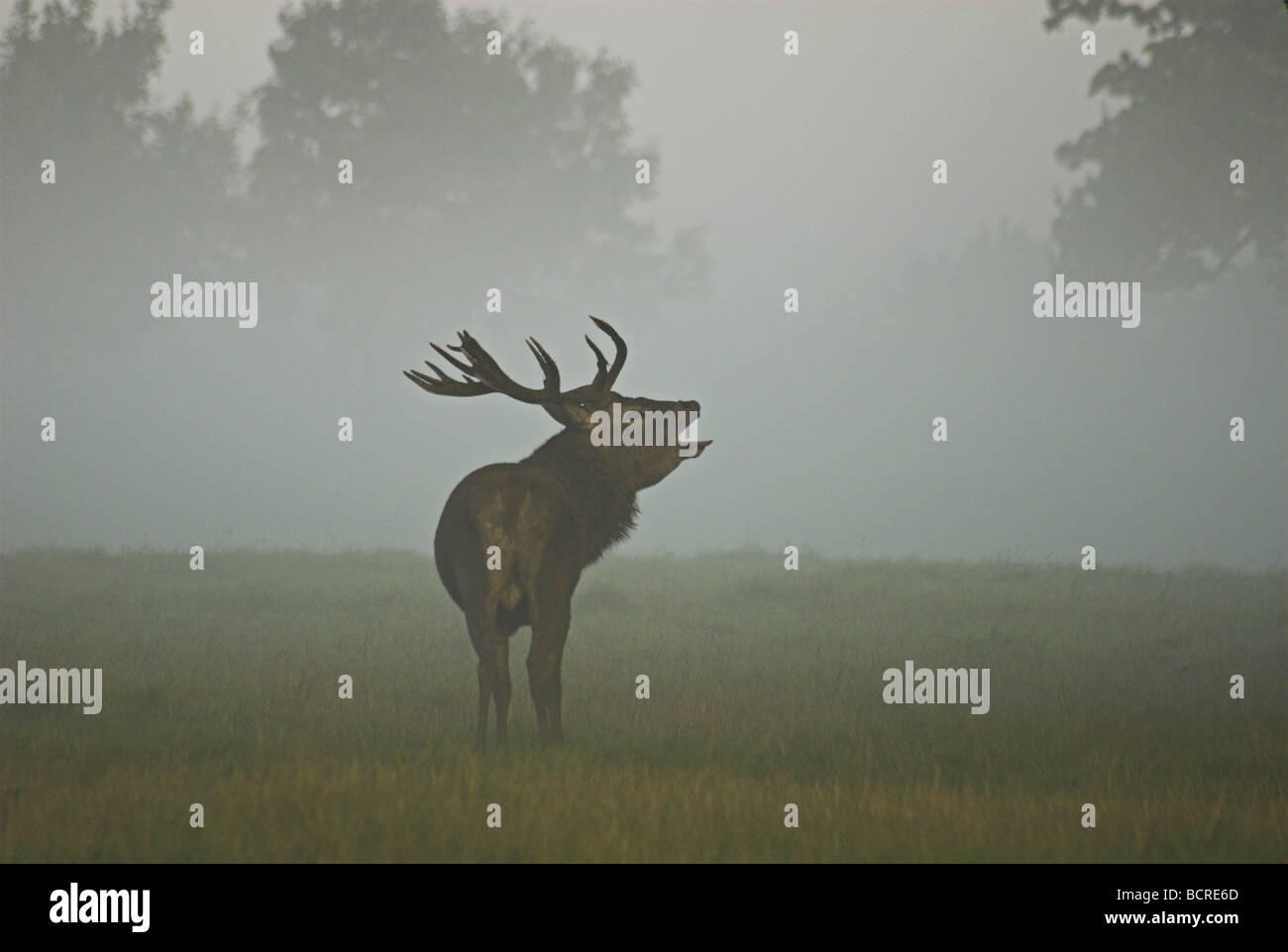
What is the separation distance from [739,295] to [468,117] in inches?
1033

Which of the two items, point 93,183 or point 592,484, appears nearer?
point 592,484

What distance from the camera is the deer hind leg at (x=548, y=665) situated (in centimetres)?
845

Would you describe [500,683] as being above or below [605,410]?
below

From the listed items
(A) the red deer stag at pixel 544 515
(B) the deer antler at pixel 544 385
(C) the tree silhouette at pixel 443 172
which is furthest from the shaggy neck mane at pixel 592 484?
(C) the tree silhouette at pixel 443 172

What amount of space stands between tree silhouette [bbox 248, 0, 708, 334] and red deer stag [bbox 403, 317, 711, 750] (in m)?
30.7

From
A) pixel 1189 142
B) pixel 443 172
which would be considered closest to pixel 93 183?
pixel 443 172

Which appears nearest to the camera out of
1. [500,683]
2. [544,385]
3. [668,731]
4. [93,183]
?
[500,683]

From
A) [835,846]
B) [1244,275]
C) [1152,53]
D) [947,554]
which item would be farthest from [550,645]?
[1244,275]

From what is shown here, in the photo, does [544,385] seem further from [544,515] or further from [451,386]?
[544,515]

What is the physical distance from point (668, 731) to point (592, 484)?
1945mm

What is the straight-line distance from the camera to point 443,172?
39.7 metres

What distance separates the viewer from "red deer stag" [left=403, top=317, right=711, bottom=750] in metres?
8.33

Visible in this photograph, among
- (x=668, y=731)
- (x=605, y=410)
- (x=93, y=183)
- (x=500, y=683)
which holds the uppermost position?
(x=93, y=183)

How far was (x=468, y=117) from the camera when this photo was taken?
129 feet
